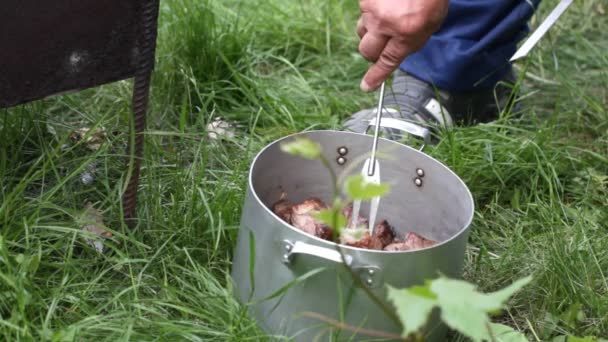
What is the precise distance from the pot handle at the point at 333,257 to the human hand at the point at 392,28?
1.32 feet

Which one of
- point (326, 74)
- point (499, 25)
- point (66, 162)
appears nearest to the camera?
point (66, 162)

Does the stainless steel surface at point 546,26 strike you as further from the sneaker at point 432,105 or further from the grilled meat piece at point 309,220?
the grilled meat piece at point 309,220

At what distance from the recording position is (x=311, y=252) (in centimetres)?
136

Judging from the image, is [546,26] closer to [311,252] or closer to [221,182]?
[221,182]

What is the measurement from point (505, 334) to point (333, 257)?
33cm

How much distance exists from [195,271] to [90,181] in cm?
38

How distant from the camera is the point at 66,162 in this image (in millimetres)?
1762

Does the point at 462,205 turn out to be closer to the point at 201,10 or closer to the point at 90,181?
the point at 90,181

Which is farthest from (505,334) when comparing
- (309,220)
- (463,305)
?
(463,305)

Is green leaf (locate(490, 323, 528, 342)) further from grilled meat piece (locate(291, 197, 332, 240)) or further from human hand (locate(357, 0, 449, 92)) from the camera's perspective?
human hand (locate(357, 0, 449, 92))

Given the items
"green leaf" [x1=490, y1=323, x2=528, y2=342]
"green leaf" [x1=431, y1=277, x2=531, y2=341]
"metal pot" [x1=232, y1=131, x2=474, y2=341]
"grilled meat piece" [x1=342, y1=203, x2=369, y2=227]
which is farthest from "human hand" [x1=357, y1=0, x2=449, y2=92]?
"green leaf" [x1=431, y1=277, x2=531, y2=341]

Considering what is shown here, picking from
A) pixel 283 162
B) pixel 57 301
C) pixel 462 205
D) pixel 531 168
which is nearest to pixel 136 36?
pixel 283 162

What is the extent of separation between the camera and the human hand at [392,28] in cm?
153

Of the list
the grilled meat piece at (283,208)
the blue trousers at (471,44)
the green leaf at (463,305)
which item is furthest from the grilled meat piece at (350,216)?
the green leaf at (463,305)
